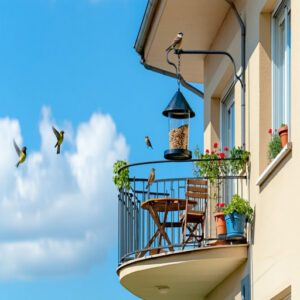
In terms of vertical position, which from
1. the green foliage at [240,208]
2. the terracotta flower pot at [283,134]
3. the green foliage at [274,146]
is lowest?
the green foliage at [240,208]

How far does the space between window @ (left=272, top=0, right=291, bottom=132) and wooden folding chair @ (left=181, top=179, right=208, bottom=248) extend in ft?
6.23

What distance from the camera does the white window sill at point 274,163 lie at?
1188cm

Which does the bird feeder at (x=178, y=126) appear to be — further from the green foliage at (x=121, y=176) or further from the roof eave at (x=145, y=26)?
the roof eave at (x=145, y=26)

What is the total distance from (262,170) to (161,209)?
88.9 inches

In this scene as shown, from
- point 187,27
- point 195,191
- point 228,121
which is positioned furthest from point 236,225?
point 187,27

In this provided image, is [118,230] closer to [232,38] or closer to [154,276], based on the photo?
[154,276]

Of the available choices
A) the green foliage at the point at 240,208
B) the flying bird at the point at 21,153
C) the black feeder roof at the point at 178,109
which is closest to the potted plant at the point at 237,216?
the green foliage at the point at 240,208

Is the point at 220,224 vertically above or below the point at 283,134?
below

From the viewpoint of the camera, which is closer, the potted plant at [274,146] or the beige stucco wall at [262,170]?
the beige stucco wall at [262,170]

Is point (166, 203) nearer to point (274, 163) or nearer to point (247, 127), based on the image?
point (247, 127)

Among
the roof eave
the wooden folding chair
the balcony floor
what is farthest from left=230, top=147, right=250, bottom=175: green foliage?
the roof eave

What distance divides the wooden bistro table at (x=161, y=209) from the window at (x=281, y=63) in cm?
215

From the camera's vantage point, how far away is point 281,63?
1359cm

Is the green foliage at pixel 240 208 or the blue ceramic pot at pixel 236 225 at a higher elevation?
the green foliage at pixel 240 208
